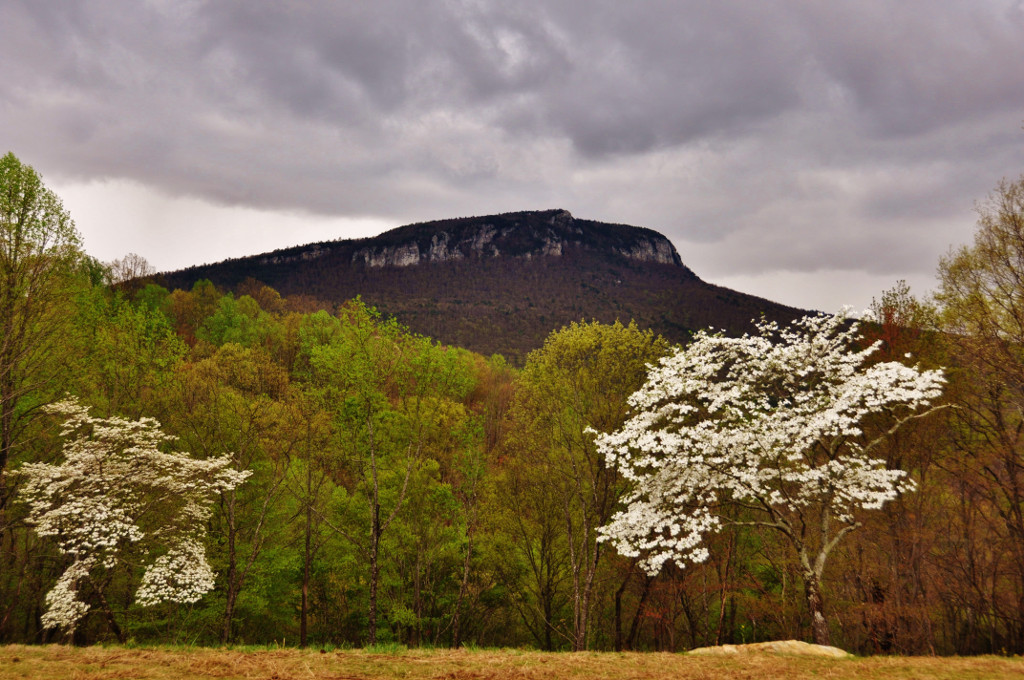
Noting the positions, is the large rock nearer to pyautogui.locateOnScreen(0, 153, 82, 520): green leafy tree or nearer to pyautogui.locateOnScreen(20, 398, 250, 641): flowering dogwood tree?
pyautogui.locateOnScreen(20, 398, 250, 641): flowering dogwood tree

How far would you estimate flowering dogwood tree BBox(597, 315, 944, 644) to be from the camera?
1428 centimetres

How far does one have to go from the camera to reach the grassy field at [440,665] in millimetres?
9234

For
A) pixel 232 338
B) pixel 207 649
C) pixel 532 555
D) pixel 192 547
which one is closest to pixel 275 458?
pixel 192 547

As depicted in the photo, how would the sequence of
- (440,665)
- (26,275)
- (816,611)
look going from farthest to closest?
1. (26,275)
2. (816,611)
3. (440,665)

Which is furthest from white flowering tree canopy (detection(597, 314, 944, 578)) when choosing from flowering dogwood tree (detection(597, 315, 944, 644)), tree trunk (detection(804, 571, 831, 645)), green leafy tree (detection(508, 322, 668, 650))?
green leafy tree (detection(508, 322, 668, 650))

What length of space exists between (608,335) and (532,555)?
12.7 meters

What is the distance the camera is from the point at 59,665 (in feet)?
30.7

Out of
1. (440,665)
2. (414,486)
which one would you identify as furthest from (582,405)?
(440,665)

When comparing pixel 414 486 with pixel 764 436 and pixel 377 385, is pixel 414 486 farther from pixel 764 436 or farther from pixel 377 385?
pixel 764 436

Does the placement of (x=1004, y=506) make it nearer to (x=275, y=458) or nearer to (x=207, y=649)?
(x=207, y=649)

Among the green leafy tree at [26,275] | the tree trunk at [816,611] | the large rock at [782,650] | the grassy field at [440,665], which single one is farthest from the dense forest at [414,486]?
the grassy field at [440,665]

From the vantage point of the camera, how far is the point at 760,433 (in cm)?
1480

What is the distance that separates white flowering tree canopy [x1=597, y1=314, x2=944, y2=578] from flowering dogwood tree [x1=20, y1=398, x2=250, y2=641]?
527 inches

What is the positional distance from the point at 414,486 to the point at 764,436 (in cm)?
1719
